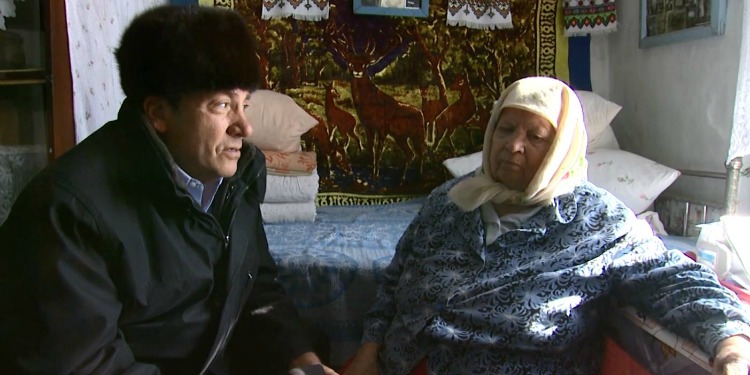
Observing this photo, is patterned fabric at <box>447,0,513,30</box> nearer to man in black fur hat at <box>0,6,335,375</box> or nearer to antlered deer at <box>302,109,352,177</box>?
antlered deer at <box>302,109,352,177</box>

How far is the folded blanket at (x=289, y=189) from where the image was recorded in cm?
256

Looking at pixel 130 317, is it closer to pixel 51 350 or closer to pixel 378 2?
pixel 51 350

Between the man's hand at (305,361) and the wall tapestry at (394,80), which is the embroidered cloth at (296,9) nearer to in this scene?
the wall tapestry at (394,80)

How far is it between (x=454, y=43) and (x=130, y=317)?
224 cm

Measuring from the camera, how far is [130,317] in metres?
1.21

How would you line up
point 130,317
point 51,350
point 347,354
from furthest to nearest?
point 347,354 → point 130,317 → point 51,350

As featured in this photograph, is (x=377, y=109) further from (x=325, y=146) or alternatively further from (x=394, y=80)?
(x=325, y=146)

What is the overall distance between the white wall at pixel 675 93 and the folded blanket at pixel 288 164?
4.96ft

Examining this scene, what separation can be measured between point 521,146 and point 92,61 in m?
1.49

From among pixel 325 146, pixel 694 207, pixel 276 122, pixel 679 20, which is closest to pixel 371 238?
pixel 276 122

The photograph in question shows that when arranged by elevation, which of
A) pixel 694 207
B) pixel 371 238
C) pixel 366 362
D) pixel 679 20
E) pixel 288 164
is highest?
pixel 679 20

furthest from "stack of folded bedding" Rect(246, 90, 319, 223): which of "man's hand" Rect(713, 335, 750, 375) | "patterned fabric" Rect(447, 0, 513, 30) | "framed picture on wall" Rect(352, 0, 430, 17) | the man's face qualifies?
"man's hand" Rect(713, 335, 750, 375)

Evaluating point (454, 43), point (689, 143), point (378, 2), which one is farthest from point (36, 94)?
point (689, 143)

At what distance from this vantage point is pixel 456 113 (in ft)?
10.2
